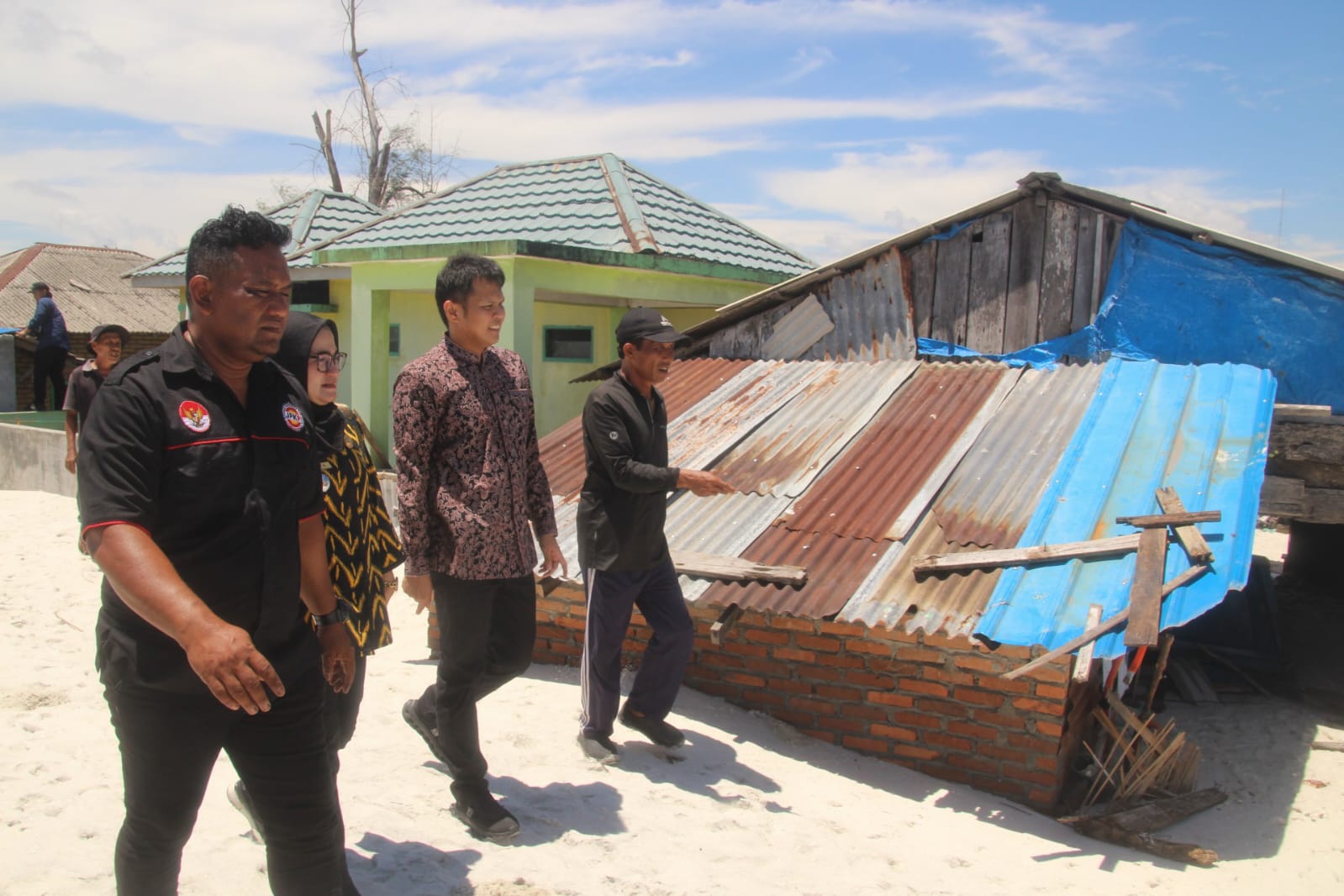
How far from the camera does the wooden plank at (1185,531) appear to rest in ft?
13.9

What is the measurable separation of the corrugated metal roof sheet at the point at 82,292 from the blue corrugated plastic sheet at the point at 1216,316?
752 inches

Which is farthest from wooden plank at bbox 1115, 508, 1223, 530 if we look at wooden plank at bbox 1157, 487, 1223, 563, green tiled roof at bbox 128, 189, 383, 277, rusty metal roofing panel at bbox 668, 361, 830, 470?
green tiled roof at bbox 128, 189, 383, 277

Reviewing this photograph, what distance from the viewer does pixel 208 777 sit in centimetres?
234

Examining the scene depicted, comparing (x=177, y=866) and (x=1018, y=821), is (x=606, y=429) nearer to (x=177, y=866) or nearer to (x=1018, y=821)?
(x=177, y=866)

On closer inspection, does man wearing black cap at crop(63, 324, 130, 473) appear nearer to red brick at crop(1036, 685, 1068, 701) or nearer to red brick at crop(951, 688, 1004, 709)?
red brick at crop(951, 688, 1004, 709)

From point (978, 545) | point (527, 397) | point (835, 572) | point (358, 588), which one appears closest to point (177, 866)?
point (358, 588)

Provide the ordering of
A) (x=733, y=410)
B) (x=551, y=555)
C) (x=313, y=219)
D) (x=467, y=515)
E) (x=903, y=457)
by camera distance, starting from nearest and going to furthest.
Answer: (x=467, y=515) < (x=551, y=555) < (x=903, y=457) < (x=733, y=410) < (x=313, y=219)

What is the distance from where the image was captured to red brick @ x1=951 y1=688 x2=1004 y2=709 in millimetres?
4500

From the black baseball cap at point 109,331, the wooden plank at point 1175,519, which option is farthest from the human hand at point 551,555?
the black baseball cap at point 109,331

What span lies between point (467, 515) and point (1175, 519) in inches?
130

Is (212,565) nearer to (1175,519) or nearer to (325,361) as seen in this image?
(325,361)

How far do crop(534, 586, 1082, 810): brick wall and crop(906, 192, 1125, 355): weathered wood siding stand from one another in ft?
12.3

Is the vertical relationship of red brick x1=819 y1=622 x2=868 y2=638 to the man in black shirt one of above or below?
below

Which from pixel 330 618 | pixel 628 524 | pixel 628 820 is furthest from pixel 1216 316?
pixel 330 618
